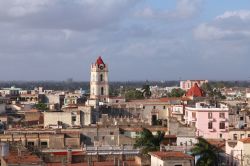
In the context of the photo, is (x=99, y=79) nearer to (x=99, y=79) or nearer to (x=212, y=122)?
(x=99, y=79)

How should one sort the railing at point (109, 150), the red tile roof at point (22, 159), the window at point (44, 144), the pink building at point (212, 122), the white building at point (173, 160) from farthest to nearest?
1. the pink building at point (212, 122)
2. the window at point (44, 144)
3. the railing at point (109, 150)
4. the white building at point (173, 160)
5. the red tile roof at point (22, 159)

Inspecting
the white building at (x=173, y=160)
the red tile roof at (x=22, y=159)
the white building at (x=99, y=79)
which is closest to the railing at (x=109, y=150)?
the red tile roof at (x=22, y=159)

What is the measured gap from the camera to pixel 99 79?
4119 inches

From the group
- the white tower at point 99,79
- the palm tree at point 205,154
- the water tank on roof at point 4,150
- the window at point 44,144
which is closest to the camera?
the water tank on roof at point 4,150

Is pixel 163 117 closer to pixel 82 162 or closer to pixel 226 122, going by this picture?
pixel 226 122

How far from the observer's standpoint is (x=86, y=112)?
73.1 meters

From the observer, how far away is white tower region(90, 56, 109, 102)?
104188mm

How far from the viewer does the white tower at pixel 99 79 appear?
4102 inches

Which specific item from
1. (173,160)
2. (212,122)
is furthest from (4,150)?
(212,122)

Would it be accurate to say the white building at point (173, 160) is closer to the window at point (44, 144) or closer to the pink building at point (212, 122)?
the window at point (44, 144)

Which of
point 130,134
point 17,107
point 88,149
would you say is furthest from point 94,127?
point 17,107

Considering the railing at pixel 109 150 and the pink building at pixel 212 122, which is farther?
the pink building at pixel 212 122

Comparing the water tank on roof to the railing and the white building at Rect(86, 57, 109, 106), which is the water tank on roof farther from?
the white building at Rect(86, 57, 109, 106)

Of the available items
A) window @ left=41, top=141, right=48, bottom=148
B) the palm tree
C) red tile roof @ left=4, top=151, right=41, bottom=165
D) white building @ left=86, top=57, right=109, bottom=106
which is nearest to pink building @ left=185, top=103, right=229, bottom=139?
window @ left=41, top=141, right=48, bottom=148
